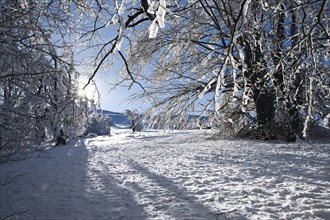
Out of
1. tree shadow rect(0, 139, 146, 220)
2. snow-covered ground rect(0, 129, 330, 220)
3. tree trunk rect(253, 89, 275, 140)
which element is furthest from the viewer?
tree trunk rect(253, 89, 275, 140)

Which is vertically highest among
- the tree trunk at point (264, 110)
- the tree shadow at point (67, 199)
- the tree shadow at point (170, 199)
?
the tree trunk at point (264, 110)

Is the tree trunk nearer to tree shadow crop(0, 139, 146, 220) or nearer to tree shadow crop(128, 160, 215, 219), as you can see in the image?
tree shadow crop(128, 160, 215, 219)

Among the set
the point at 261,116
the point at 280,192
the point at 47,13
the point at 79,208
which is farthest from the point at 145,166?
the point at 261,116

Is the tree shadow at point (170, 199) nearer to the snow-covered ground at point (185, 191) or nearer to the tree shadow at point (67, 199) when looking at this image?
the snow-covered ground at point (185, 191)

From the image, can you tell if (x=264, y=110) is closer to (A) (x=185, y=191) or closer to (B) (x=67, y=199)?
(A) (x=185, y=191)

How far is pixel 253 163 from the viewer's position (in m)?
5.14

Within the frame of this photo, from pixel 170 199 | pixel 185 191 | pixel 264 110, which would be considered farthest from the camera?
pixel 264 110

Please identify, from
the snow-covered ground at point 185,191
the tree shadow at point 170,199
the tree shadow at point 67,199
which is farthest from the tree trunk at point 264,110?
the tree shadow at point 67,199

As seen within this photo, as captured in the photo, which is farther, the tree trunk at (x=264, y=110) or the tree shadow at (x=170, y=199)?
the tree trunk at (x=264, y=110)

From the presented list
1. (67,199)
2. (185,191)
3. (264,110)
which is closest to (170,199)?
(185,191)

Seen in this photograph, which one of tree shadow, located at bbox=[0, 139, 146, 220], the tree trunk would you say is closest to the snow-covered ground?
tree shadow, located at bbox=[0, 139, 146, 220]

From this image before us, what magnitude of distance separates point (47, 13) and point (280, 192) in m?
3.95

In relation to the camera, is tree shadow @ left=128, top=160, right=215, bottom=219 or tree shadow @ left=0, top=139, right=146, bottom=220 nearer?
tree shadow @ left=128, top=160, right=215, bottom=219

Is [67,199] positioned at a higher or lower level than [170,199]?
lower
